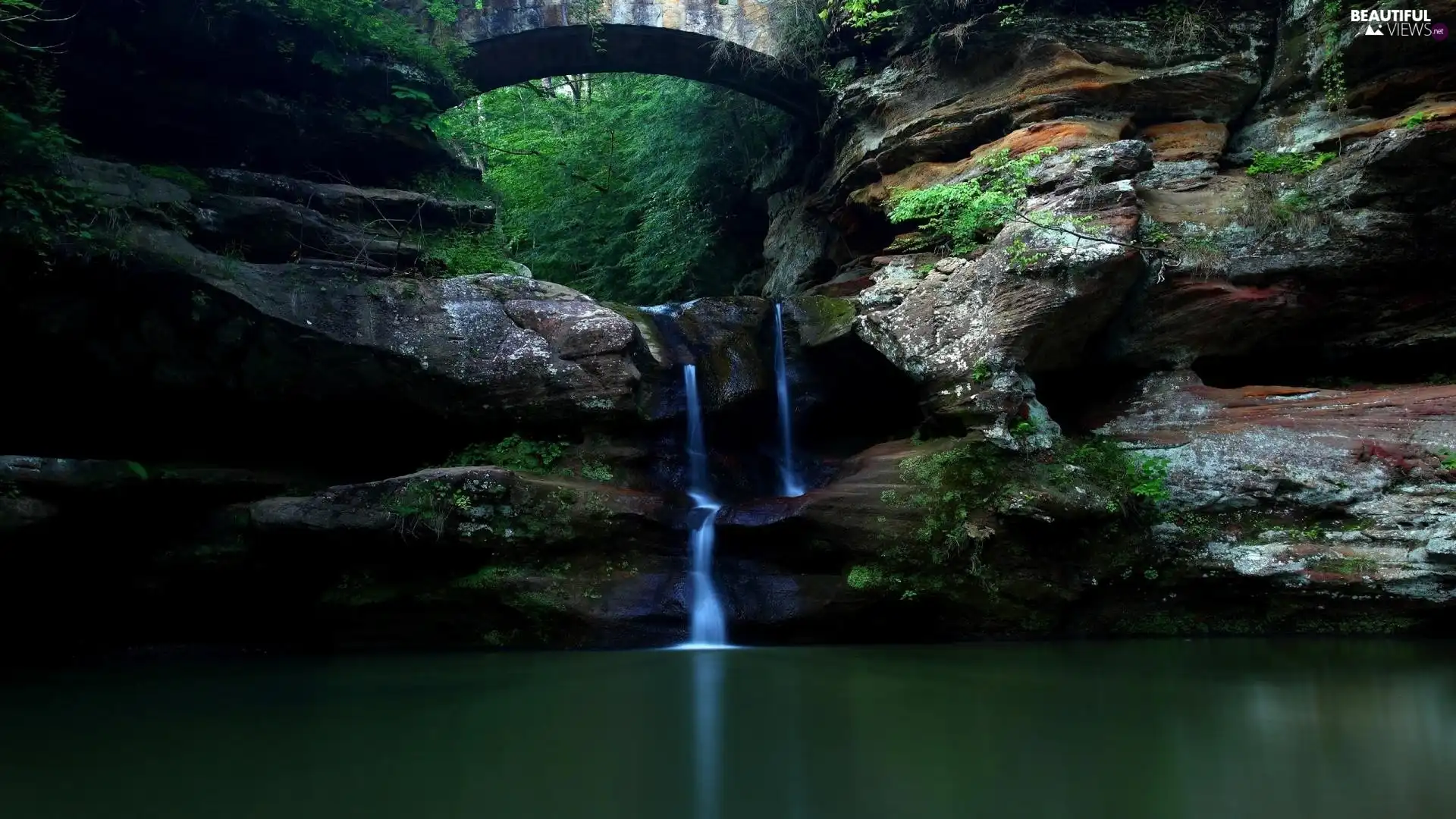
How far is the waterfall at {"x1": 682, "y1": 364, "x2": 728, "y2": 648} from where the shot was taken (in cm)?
851

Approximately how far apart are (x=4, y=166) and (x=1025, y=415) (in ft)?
32.5

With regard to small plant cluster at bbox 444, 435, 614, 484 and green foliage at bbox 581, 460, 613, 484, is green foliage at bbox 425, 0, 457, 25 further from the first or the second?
green foliage at bbox 581, 460, 613, 484

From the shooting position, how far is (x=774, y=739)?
179 inches

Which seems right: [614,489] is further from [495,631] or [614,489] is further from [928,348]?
[928,348]

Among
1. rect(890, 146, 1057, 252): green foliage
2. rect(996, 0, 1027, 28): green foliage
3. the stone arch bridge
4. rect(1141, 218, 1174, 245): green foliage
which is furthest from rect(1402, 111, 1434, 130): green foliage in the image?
the stone arch bridge

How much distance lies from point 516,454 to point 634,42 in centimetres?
730

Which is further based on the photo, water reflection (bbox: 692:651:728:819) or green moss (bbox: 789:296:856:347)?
green moss (bbox: 789:296:856:347)

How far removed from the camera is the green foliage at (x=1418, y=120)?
8535mm

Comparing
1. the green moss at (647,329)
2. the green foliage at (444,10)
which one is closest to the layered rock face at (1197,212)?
the green moss at (647,329)

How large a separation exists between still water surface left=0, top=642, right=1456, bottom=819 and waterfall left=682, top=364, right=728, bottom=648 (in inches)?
50.7

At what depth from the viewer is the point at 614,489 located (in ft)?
30.1

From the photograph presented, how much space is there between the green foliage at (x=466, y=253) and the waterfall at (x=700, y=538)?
3.07 meters

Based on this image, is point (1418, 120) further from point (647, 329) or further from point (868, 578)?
point (647, 329)

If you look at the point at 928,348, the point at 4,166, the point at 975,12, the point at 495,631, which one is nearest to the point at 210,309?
the point at 4,166
